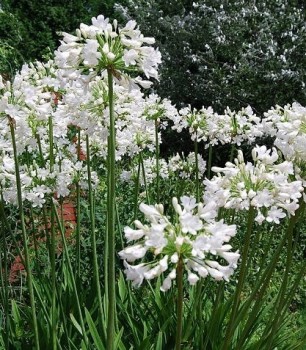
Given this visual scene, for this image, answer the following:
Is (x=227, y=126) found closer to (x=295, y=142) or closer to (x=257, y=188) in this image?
(x=295, y=142)

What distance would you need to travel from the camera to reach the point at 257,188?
2264 mm

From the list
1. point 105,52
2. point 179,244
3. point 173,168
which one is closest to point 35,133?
point 105,52

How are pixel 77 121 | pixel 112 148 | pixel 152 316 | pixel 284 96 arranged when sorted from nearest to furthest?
pixel 112 148, pixel 77 121, pixel 152 316, pixel 284 96

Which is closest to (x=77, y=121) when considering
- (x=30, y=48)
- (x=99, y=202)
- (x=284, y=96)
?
(x=99, y=202)

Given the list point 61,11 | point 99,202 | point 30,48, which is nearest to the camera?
point 99,202

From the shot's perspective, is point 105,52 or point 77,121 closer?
point 105,52

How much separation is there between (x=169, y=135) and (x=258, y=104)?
4.53 feet

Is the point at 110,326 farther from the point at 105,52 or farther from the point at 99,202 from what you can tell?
the point at 99,202

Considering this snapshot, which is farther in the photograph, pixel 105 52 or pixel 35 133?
pixel 35 133

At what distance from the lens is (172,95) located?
9305 millimetres

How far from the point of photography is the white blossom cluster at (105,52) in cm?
216

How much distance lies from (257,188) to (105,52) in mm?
726

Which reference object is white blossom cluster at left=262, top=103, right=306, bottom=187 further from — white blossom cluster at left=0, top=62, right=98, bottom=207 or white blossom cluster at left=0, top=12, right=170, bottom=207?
white blossom cluster at left=0, top=62, right=98, bottom=207

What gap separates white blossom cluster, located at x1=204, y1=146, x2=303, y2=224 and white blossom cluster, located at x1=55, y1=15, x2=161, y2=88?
481 millimetres
